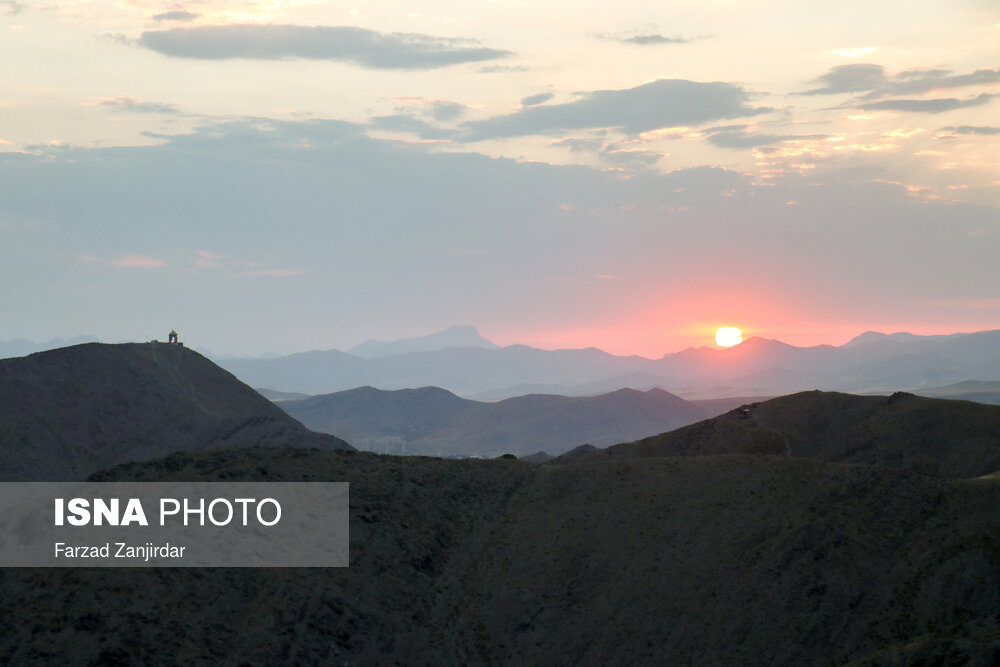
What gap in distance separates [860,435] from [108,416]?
85.7 metres

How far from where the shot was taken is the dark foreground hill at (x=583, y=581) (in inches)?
1379

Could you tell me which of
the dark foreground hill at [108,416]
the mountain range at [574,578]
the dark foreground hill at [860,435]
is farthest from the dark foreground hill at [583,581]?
the dark foreground hill at [108,416]

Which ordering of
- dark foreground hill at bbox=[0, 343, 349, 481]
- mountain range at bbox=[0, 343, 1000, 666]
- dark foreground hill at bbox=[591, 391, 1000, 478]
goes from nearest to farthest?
mountain range at bbox=[0, 343, 1000, 666] → dark foreground hill at bbox=[591, 391, 1000, 478] → dark foreground hill at bbox=[0, 343, 349, 481]

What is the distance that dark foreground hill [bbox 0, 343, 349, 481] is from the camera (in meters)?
92.9

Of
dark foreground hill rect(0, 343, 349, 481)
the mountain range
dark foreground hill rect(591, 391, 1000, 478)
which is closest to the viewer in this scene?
the mountain range

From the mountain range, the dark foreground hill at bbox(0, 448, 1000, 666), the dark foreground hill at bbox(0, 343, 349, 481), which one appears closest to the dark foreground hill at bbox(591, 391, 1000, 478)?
the mountain range

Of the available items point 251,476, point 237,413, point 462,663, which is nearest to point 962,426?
point 462,663

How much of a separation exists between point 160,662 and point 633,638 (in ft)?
69.0

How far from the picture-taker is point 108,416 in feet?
339

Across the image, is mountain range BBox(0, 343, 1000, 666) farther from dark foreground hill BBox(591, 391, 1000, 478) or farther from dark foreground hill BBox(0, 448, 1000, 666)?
dark foreground hill BBox(591, 391, 1000, 478)

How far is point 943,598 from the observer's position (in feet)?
118

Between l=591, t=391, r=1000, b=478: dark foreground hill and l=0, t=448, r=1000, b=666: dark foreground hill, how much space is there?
21324mm

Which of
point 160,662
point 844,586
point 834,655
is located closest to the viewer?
point 160,662

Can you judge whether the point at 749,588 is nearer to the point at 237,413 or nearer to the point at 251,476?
the point at 251,476
